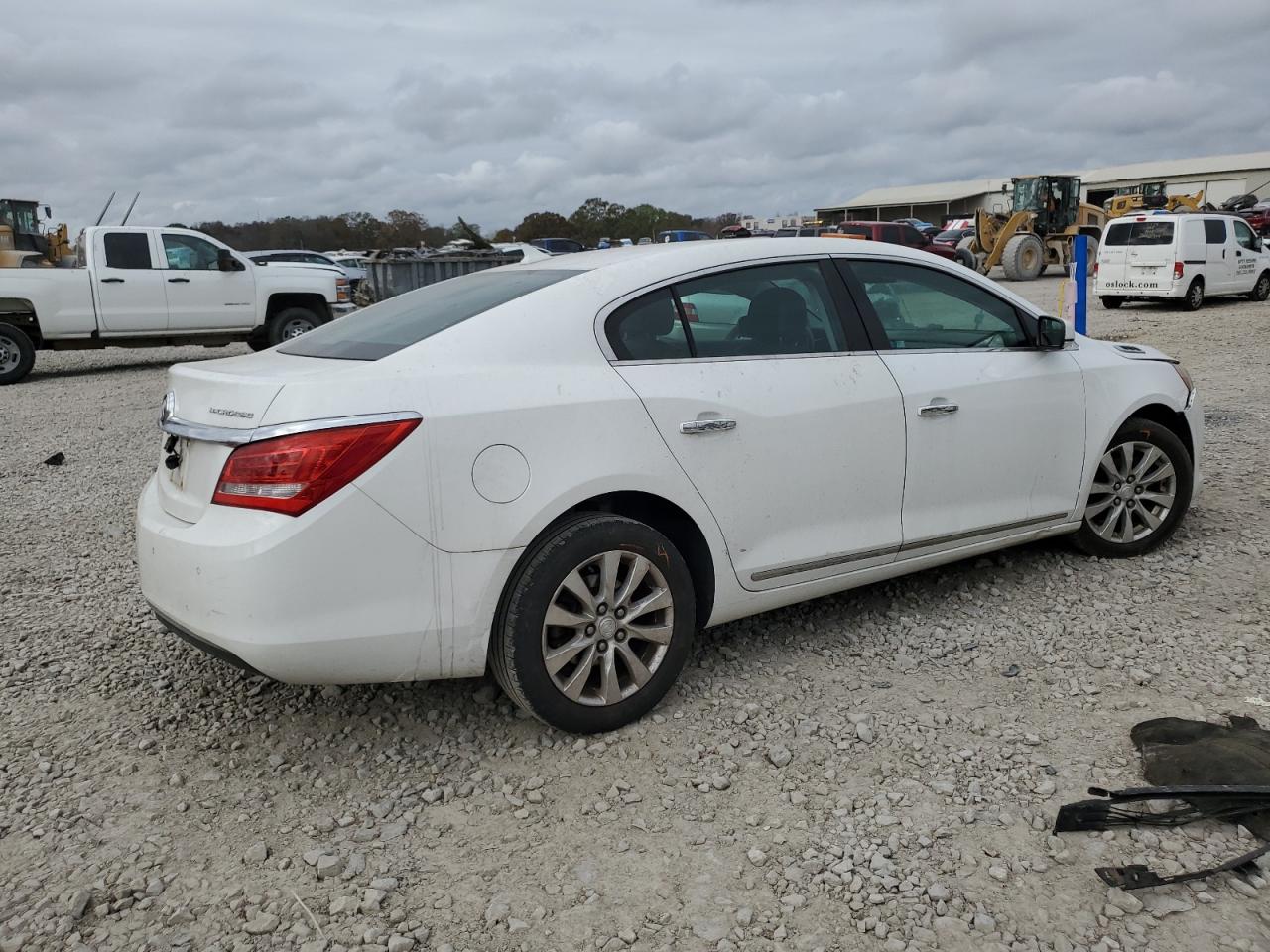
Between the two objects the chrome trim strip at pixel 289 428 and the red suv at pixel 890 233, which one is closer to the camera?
the chrome trim strip at pixel 289 428

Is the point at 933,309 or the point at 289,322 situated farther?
the point at 289,322

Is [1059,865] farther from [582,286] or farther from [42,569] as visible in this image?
[42,569]

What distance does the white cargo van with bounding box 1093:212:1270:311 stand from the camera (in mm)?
18812

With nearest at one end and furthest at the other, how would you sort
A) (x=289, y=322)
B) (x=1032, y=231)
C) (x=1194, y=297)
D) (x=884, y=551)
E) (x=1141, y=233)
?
(x=884, y=551) → (x=289, y=322) → (x=1141, y=233) → (x=1194, y=297) → (x=1032, y=231)

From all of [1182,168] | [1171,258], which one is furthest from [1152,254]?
[1182,168]

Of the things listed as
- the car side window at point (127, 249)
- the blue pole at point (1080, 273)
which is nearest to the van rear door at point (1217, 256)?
the blue pole at point (1080, 273)

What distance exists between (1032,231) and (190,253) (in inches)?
909

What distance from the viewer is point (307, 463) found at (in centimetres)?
298

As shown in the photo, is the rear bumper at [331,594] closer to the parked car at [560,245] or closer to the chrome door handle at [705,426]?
the chrome door handle at [705,426]

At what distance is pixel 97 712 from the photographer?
3.80 meters

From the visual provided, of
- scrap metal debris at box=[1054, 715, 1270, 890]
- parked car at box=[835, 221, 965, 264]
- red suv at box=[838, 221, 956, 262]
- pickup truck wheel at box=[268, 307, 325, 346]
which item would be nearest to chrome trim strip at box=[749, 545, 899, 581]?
scrap metal debris at box=[1054, 715, 1270, 890]

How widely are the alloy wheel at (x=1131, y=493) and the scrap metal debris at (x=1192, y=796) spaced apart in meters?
1.79

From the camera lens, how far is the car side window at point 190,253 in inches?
575

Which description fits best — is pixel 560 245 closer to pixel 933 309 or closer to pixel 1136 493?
pixel 1136 493
